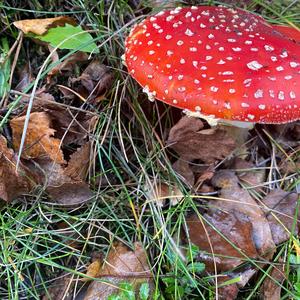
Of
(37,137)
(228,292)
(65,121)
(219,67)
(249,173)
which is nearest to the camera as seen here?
(219,67)

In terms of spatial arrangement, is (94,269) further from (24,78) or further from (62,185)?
(24,78)

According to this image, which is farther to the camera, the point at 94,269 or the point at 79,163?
the point at 79,163

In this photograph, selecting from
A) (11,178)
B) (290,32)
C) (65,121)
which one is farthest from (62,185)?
(290,32)

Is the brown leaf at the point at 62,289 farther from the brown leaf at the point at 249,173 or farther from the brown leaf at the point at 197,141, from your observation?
the brown leaf at the point at 249,173

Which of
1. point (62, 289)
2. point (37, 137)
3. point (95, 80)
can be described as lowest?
point (62, 289)

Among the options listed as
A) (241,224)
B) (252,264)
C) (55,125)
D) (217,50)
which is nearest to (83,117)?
(55,125)

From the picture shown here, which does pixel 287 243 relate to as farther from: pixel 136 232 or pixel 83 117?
pixel 83 117
